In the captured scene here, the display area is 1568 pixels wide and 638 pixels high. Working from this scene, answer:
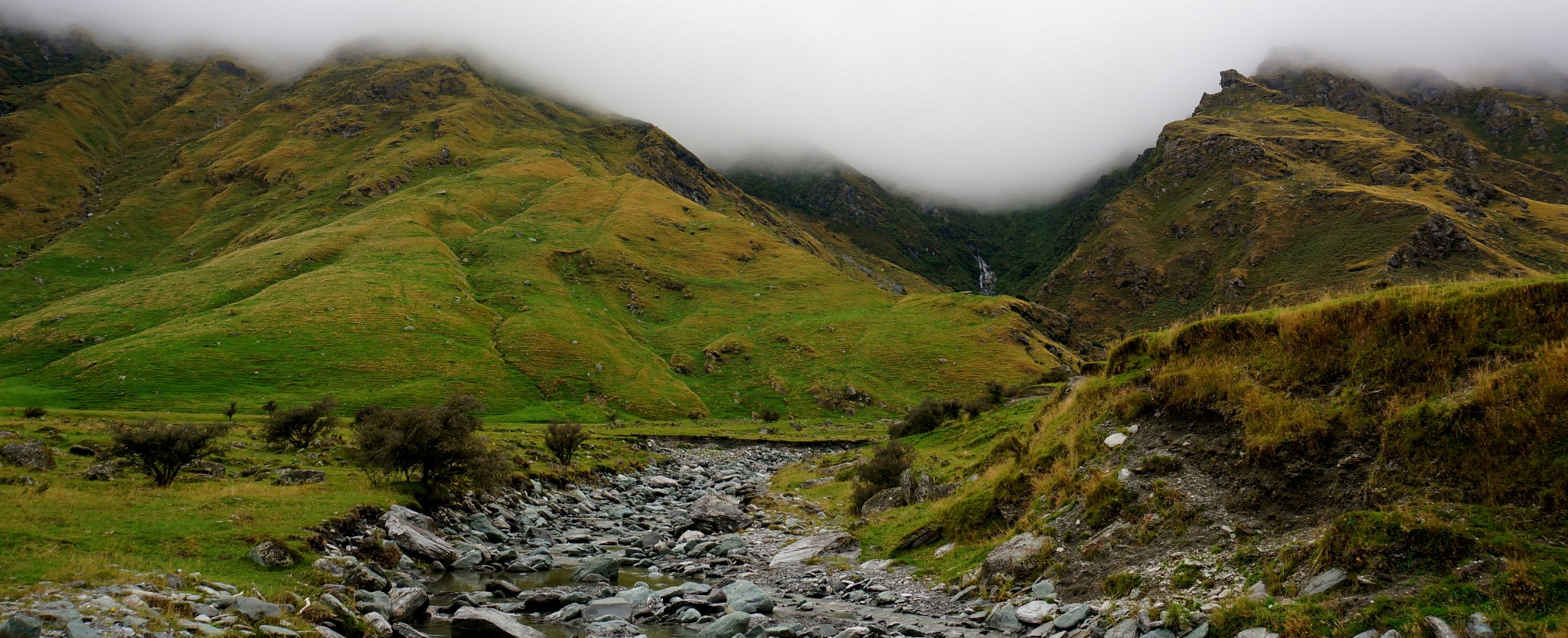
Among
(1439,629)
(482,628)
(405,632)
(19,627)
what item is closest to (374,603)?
(405,632)

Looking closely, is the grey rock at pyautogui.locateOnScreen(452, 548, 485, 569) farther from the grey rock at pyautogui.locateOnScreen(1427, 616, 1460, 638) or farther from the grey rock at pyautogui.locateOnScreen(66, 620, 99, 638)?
the grey rock at pyautogui.locateOnScreen(1427, 616, 1460, 638)

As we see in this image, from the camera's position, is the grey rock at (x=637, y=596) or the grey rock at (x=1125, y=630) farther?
the grey rock at (x=637, y=596)

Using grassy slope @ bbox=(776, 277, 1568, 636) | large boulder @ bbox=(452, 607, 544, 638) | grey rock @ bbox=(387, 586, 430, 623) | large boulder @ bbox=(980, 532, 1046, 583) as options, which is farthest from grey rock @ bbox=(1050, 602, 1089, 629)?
grey rock @ bbox=(387, 586, 430, 623)

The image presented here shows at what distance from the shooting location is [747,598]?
53.9 feet

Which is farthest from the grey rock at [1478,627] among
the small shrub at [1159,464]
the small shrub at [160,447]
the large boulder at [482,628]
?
the small shrub at [160,447]

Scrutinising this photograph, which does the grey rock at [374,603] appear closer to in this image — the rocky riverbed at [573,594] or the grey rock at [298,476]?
the rocky riverbed at [573,594]

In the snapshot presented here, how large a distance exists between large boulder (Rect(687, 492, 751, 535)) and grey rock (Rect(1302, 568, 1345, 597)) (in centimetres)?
2226

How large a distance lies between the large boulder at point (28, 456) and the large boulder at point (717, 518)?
2378 centimetres

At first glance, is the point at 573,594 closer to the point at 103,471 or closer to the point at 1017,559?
the point at 1017,559

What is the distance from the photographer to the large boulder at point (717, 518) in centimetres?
2936

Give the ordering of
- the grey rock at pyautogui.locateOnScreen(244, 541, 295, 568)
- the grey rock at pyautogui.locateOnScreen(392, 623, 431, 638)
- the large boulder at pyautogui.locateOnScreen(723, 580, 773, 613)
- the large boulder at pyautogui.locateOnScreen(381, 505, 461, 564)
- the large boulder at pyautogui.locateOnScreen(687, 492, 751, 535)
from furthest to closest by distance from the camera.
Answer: the large boulder at pyautogui.locateOnScreen(687, 492, 751, 535)
the large boulder at pyautogui.locateOnScreen(381, 505, 461, 564)
the large boulder at pyautogui.locateOnScreen(723, 580, 773, 613)
the grey rock at pyautogui.locateOnScreen(244, 541, 295, 568)
the grey rock at pyautogui.locateOnScreen(392, 623, 431, 638)

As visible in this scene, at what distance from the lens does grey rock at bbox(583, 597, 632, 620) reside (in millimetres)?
16047

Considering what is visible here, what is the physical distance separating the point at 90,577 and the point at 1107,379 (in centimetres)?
2371

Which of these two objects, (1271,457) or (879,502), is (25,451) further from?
(1271,457)
